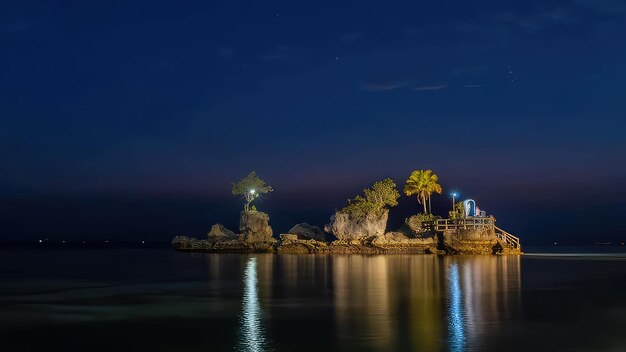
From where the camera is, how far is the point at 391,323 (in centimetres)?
2897

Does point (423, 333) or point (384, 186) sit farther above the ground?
point (384, 186)

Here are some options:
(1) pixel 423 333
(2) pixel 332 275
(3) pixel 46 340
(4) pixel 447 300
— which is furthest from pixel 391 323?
(2) pixel 332 275

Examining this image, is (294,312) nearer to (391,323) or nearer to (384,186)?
(391,323)

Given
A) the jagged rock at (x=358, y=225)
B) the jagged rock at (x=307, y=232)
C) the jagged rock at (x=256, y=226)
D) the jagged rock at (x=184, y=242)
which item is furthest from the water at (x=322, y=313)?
the jagged rock at (x=184, y=242)

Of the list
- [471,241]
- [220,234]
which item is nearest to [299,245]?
[220,234]

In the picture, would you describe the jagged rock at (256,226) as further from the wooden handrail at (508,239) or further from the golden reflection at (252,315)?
the golden reflection at (252,315)

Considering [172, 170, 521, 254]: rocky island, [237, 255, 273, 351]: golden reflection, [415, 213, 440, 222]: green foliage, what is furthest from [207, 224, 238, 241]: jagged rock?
[237, 255, 273, 351]: golden reflection

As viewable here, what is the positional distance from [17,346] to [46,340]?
139 centimetres

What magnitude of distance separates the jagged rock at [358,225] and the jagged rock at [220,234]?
22.2m

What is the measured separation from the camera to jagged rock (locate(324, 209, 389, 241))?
107 metres

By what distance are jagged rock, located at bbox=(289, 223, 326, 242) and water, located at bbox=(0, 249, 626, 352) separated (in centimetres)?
6014

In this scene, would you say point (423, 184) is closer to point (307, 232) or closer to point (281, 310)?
point (307, 232)

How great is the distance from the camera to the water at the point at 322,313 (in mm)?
25062

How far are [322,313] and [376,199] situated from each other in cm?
7772
